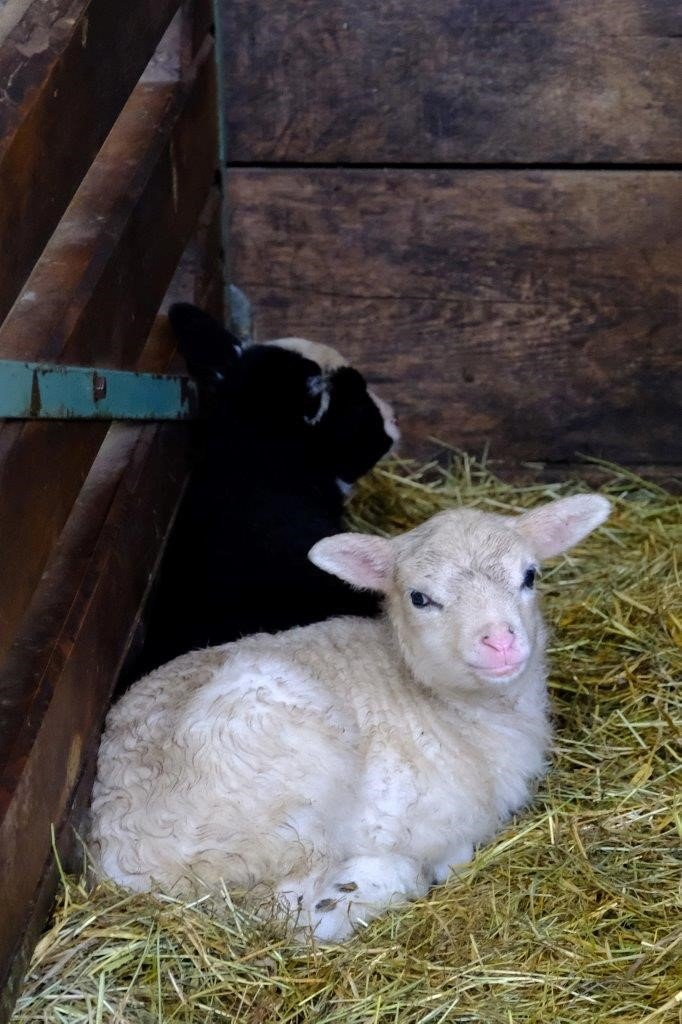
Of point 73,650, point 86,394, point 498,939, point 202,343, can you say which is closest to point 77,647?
point 73,650

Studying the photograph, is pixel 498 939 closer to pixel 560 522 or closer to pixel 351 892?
pixel 351 892

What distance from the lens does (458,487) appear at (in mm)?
5207

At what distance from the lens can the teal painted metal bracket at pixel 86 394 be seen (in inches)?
104

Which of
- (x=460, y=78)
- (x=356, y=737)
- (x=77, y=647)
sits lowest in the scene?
(x=356, y=737)

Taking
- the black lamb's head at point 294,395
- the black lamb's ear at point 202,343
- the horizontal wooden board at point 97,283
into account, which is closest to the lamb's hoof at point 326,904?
the horizontal wooden board at point 97,283

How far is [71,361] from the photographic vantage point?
3043 millimetres

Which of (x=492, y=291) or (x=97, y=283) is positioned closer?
(x=97, y=283)

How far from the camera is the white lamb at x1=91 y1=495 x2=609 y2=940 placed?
312 cm

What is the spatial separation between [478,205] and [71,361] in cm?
228

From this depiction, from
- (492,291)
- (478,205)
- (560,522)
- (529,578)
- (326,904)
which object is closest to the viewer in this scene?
(326,904)

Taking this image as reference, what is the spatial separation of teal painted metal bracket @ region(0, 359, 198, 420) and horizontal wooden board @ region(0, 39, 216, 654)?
0.13 ft

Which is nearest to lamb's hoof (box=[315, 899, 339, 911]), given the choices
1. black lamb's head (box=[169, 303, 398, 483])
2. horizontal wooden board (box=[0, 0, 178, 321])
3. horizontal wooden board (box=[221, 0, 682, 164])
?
horizontal wooden board (box=[0, 0, 178, 321])

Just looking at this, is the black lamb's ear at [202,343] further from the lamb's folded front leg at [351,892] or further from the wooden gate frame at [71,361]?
the lamb's folded front leg at [351,892]

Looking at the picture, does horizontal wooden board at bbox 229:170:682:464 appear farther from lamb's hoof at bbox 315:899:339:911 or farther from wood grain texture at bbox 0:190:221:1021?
lamb's hoof at bbox 315:899:339:911
